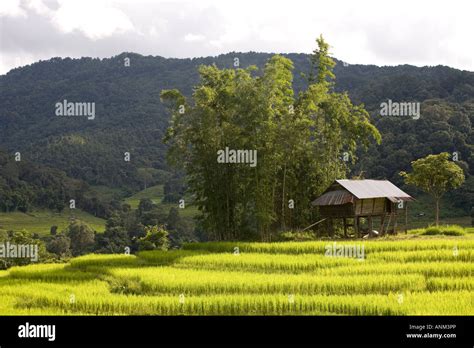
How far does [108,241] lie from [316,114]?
47.0m

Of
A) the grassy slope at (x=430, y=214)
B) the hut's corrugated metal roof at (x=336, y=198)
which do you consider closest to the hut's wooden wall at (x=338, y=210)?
the hut's corrugated metal roof at (x=336, y=198)

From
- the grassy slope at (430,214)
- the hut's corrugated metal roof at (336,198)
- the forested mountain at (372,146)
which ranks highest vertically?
the forested mountain at (372,146)

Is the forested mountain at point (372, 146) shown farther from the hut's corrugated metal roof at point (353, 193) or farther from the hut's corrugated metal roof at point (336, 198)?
the hut's corrugated metal roof at point (336, 198)

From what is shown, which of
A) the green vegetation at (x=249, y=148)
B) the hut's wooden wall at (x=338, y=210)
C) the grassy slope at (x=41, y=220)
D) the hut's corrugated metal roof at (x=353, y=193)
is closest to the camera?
the hut's corrugated metal roof at (x=353, y=193)

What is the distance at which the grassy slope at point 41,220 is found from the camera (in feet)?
346

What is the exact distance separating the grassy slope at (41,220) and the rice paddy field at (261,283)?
80.4m

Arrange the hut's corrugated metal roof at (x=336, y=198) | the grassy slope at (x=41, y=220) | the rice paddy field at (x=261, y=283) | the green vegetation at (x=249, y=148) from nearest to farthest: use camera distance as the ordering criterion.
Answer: the rice paddy field at (x=261, y=283), the hut's corrugated metal roof at (x=336, y=198), the green vegetation at (x=249, y=148), the grassy slope at (x=41, y=220)

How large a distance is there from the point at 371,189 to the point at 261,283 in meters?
21.2

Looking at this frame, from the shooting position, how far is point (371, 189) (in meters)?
39.6

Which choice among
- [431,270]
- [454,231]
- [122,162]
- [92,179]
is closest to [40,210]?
[92,179]

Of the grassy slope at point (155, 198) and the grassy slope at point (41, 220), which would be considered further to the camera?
the grassy slope at point (155, 198)

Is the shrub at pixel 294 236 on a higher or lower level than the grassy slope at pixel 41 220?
higher

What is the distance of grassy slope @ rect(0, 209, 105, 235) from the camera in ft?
346
